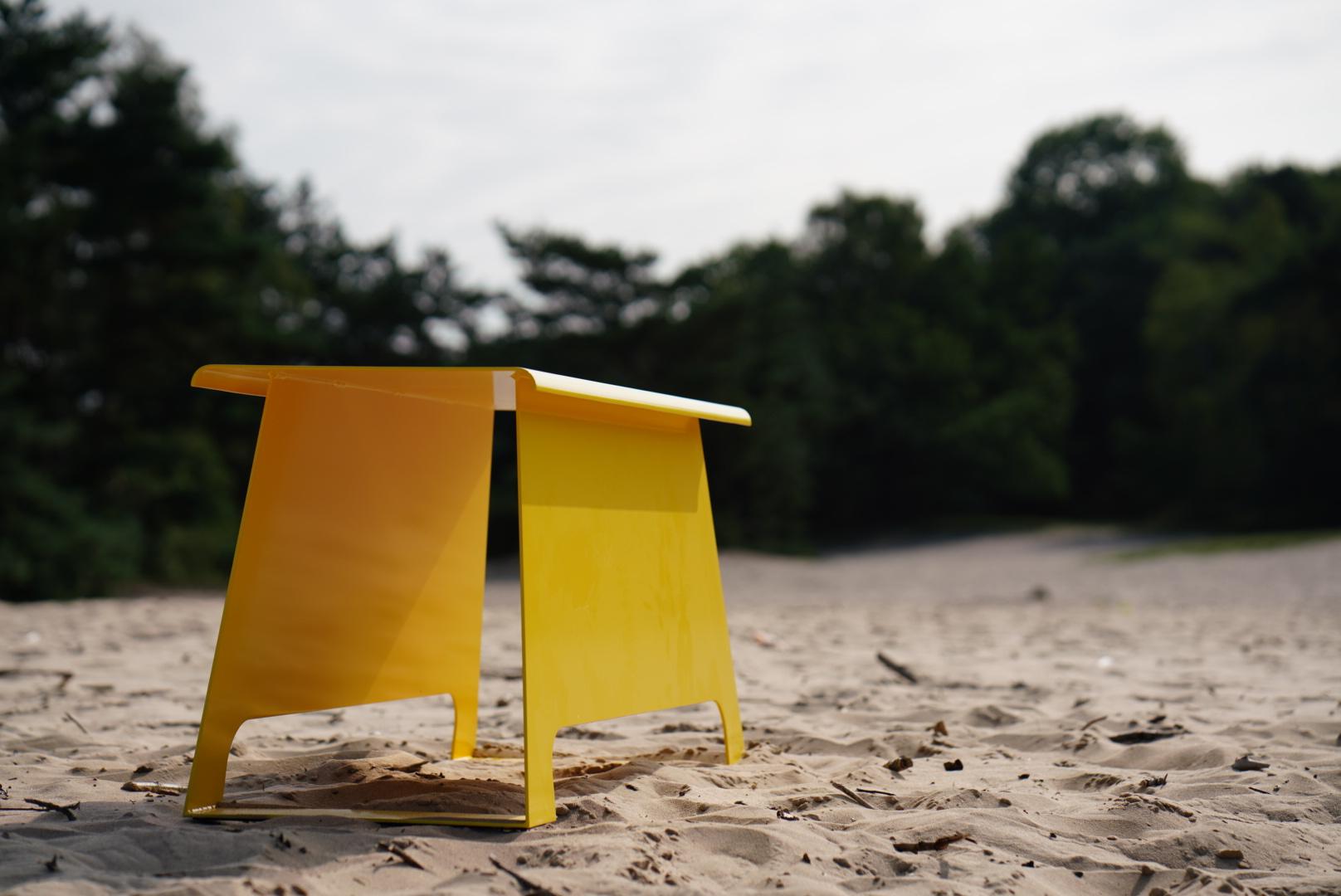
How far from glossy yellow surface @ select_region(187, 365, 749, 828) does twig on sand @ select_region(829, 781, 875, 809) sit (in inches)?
13.5

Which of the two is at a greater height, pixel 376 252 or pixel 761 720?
pixel 376 252

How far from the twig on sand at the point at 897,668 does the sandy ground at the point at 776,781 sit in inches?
1.8

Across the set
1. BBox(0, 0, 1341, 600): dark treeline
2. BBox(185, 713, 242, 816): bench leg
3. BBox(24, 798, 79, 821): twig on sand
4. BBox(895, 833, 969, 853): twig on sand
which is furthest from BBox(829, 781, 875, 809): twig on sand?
BBox(0, 0, 1341, 600): dark treeline

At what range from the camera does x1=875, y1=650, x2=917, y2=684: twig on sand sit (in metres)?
3.85

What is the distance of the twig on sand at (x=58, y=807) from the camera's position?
1985mm

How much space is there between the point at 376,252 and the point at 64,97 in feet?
29.0

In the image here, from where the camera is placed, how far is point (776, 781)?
2342 mm

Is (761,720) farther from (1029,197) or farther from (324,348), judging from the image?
(1029,197)

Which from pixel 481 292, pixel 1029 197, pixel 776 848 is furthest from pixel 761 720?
pixel 1029 197

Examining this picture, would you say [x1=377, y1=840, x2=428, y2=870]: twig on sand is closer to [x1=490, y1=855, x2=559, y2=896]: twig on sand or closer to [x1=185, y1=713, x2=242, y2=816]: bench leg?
[x1=490, y1=855, x2=559, y2=896]: twig on sand

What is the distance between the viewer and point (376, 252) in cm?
2297

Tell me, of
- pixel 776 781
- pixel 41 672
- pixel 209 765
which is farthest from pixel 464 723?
pixel 41 672

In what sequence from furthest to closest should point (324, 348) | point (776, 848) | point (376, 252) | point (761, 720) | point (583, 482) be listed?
point (376, 252) → point (324, 348) → point (761, 720) → point (583, 482) → point (776, 848)

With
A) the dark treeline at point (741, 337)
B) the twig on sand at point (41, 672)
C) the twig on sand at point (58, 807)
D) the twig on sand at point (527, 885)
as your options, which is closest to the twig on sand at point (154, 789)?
the twig on sand at point (58, 807)
